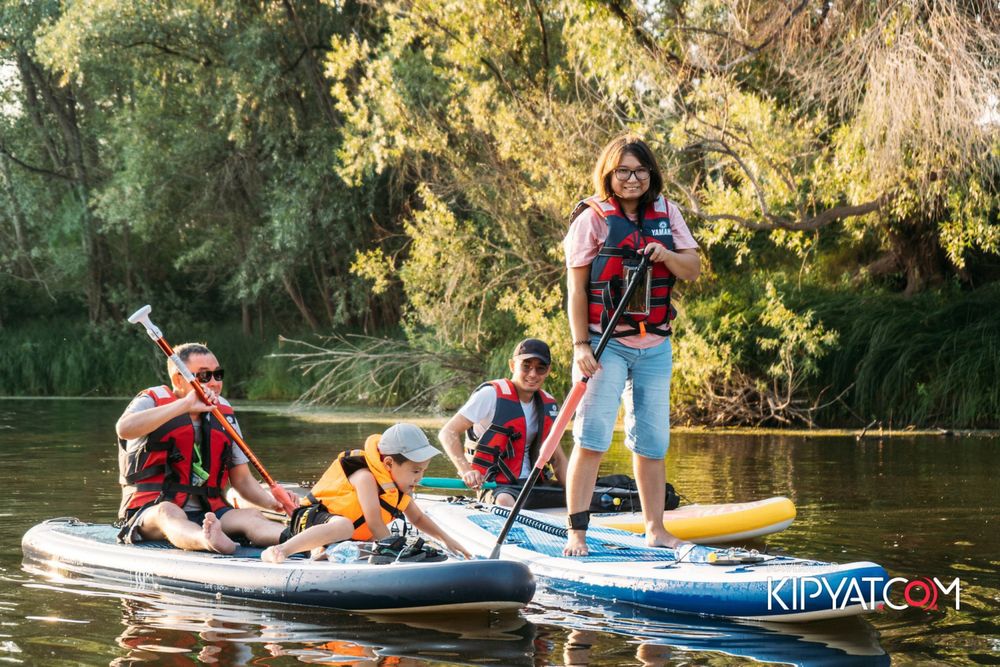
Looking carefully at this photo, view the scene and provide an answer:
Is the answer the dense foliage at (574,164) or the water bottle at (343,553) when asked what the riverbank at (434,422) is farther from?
the water bottle at (343,553)

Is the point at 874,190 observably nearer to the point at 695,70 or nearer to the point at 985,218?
the point at 985,218

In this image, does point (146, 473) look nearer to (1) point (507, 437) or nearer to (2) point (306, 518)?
(2) point (306, 518)

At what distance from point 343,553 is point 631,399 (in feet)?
4.10

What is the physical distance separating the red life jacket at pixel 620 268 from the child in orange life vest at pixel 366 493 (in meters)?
0.84

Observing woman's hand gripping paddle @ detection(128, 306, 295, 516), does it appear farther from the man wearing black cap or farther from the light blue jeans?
the light blue jeans

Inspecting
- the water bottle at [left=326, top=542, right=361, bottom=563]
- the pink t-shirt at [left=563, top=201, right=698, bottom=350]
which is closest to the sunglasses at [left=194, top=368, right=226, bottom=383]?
the water bottle at [left=326, top=542, right=361, bottom=563]

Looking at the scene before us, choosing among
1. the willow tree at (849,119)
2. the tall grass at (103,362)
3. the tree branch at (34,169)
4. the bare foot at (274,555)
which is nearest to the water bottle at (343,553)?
the bare foot at (274,555)

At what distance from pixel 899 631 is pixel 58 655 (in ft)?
8.75

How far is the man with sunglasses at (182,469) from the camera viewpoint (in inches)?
203

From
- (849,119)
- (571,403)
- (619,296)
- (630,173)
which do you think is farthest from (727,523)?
(849,119)

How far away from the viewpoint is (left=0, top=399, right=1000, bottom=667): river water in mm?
3986

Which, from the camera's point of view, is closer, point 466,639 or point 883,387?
point 466,639

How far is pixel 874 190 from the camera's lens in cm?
1062

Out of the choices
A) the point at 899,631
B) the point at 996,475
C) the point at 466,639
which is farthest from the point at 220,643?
the point at 996,475
